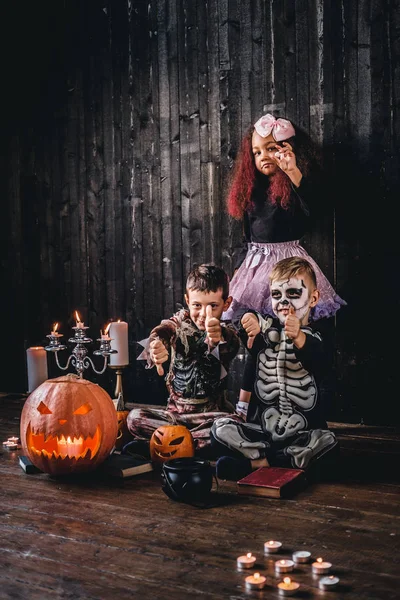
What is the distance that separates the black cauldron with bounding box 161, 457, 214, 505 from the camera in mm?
2789

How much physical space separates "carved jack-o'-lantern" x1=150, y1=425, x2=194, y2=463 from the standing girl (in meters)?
0.95

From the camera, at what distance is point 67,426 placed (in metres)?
3.05

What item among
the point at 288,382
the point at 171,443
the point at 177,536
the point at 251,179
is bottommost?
the point at 177,536

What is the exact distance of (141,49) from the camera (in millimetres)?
4902

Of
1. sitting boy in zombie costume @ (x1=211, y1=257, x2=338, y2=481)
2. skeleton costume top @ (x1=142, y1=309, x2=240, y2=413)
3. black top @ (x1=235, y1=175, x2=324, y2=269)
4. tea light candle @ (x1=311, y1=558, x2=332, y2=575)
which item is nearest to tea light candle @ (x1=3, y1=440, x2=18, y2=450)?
skeleton costume top @ (x1=142, y1=309, x2=240, y2=413)

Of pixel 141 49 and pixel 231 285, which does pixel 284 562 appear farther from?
pixel 141 49

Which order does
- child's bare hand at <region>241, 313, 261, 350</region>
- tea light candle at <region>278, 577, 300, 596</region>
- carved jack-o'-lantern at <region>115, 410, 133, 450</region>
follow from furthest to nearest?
carved jack-o'-lantern at <region>115, 410, 133, 450</region>
child's bare hand at <region>241, 313, 261, 350</region>
tea light candle at <region>278, 577, 300, 596</region>

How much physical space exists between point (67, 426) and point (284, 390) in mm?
961

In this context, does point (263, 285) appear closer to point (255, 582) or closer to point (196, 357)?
point (196, 357)

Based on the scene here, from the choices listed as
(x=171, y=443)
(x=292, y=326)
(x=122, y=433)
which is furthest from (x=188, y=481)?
(x=122, y=433)

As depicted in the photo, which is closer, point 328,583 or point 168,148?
point 328,583

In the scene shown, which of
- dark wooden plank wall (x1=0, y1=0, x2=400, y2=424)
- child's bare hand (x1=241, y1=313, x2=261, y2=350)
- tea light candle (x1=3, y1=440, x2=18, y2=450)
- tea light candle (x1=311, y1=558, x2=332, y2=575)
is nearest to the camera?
tea light candle (x1=311, y1=558, x2=332, y2=575)

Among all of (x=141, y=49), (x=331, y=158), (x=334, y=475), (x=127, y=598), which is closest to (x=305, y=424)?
(x=334, y=475)

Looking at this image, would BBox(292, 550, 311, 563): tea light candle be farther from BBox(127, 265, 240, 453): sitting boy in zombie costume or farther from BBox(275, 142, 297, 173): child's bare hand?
BBox(275, 142, 297, 173): child's bare hand
